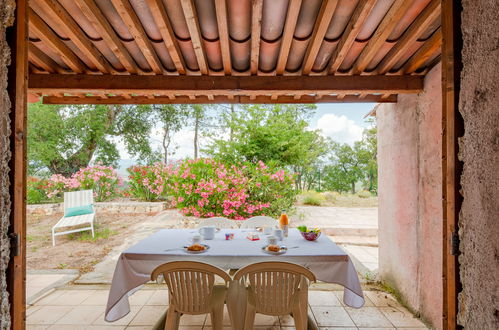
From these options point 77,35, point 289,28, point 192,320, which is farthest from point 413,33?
point 192,320

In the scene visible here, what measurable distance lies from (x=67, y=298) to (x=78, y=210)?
2.70 m

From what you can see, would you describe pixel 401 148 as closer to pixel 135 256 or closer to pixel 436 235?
pixel 436 235

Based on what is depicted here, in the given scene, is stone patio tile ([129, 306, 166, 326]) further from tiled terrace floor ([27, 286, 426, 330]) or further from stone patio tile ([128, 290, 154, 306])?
stone patio tile ([128, 290, 154, 306])

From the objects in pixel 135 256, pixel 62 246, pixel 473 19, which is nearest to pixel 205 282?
pixel 135 256

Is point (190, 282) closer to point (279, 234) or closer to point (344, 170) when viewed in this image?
point (279, 234)

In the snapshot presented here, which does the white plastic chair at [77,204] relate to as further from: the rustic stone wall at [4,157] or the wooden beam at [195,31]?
the rustic stone wall at [4,157]

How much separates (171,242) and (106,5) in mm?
1970

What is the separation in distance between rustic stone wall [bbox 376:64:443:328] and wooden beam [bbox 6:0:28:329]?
2.93 meters

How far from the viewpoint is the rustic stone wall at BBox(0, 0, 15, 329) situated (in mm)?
1110

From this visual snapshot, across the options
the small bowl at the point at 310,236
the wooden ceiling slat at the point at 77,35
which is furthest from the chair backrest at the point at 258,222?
the wooden ceiling slat at the point at 77,35

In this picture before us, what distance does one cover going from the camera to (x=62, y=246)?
4.95m

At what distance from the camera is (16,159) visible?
1179mm

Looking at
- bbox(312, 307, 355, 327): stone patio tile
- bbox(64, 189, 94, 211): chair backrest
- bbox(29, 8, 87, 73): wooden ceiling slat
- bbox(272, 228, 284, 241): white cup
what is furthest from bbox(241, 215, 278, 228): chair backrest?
bbox(64, 189, 94, 211): chair backrest

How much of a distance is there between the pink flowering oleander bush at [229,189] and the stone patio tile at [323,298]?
7.51 ft
